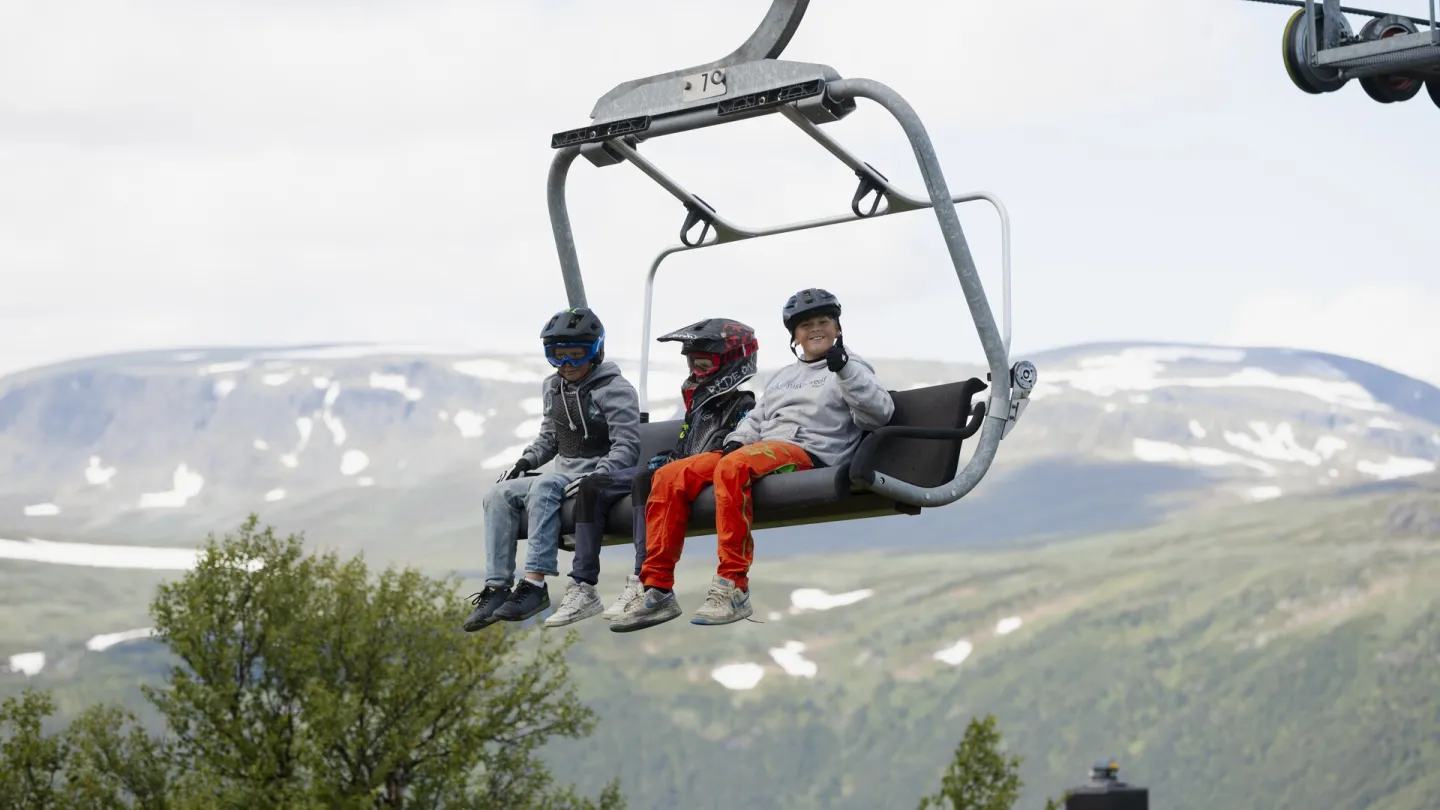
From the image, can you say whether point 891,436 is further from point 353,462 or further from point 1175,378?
point 1175,378

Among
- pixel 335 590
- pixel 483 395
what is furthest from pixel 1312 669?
pixel 335 590

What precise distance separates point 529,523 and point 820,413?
130 cm

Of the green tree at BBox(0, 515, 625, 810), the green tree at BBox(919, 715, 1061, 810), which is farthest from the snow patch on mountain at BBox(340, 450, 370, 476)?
the green tree at BBox(0, 515, 625, 810)

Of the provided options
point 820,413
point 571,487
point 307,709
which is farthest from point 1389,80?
point 307,709

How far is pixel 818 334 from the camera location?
7.79 metres

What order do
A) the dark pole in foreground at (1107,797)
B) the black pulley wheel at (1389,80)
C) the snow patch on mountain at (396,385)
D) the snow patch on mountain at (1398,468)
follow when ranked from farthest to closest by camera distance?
the snow patch on mountain at (396,385) < the snow patch on mountain at (1398,468) < the dark pole in foreground at (1107,797) < the black pulley wheel at (1389,80)

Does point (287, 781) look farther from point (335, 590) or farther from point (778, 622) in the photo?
point (778, 622)

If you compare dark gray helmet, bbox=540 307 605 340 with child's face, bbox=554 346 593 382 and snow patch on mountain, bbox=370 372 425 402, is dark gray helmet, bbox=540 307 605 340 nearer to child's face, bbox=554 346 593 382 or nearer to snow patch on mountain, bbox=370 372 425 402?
child's face, bbox=554 346 593 382

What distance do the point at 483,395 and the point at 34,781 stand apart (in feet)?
421

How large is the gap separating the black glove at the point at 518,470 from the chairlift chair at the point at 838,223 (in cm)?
21

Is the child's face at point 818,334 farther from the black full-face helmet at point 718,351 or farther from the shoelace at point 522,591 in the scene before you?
the shoelace at point 522,591

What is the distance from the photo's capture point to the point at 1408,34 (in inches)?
366

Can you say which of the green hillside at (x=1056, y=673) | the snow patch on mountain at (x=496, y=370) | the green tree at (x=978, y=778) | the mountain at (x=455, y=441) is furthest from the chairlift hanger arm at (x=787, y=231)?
the snow patch on mountain at (x=496, y=370)

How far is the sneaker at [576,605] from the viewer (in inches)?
309
